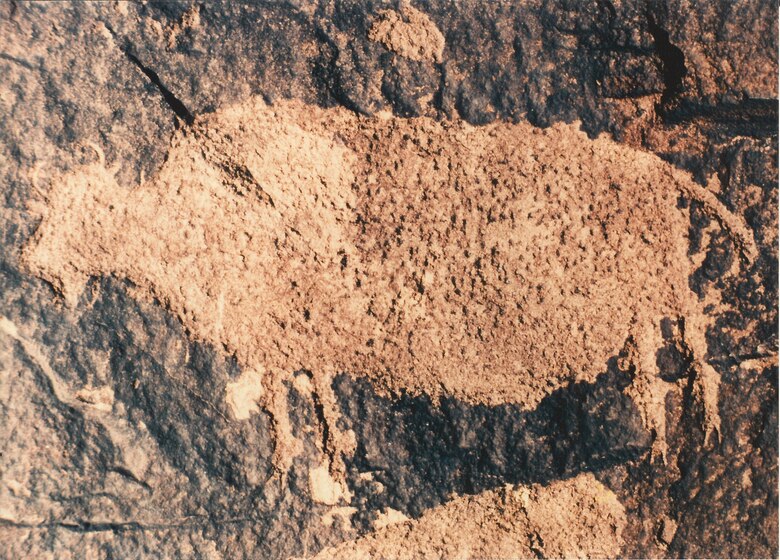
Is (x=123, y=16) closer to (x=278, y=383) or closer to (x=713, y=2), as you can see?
(x=278, y=383)

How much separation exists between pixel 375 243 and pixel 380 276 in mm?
46

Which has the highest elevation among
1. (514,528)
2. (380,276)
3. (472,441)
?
(380,276)

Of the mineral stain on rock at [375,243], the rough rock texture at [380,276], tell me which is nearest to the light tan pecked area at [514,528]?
the rough rock texture at [380,276]

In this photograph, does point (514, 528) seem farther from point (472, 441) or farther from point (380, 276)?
point (380, 276)

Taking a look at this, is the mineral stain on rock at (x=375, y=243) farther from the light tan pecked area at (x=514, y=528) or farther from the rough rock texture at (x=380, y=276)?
the light tan pecked area at (x=514, y=528)

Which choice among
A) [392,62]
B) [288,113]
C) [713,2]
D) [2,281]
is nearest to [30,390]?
[2,281]

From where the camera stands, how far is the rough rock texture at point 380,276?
0.99 meters

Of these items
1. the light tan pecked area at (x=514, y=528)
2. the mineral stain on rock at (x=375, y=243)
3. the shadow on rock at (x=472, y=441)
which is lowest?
the light tan pecked area at (x=514, y=528)

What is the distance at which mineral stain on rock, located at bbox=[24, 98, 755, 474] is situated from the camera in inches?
39.3

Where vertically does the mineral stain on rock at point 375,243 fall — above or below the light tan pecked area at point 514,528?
above

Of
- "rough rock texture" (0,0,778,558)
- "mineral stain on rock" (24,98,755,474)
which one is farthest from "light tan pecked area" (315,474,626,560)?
"mineral stain on rock" (24,98,755,474)

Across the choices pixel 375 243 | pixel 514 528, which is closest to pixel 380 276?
pixel 375 243

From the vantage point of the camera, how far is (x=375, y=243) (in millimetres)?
1013

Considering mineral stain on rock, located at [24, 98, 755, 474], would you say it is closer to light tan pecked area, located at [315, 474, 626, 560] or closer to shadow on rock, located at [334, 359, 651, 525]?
shadow on rock, located at [334, 359, 651, 525]
